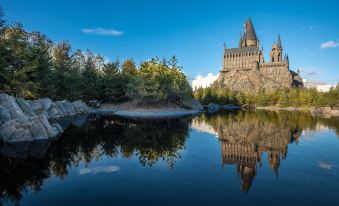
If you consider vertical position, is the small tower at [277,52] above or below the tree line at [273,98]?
above

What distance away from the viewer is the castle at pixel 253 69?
570 ft

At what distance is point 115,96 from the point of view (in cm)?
7256

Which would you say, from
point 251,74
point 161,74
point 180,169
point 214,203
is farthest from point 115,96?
point 251,74

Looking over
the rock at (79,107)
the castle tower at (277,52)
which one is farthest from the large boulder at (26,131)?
the castle tower at (277,52)

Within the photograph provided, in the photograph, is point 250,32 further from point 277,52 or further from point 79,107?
point 79,107

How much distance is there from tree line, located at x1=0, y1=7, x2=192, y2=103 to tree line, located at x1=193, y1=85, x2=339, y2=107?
180ft

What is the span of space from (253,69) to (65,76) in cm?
15730

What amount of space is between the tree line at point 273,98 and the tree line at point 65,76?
5475 centimetres

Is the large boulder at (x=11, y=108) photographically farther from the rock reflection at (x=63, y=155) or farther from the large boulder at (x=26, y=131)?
the rock reflection at (x=63, y=155)

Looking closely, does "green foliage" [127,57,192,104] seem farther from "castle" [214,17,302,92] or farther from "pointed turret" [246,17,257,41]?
"pointed turret" [246,17,257,41]

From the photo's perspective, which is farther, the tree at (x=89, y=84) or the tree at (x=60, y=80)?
the tree at (x=89, y=84)

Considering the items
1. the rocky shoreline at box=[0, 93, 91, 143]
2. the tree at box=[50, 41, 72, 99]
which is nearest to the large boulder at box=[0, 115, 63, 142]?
the rocky shoreline at box=[0, 93, 91, 143]

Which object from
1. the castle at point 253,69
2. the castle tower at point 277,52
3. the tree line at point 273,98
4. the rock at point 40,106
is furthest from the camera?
the castle tower at point 277,52

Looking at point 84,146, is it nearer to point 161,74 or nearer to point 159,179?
point 159,179
